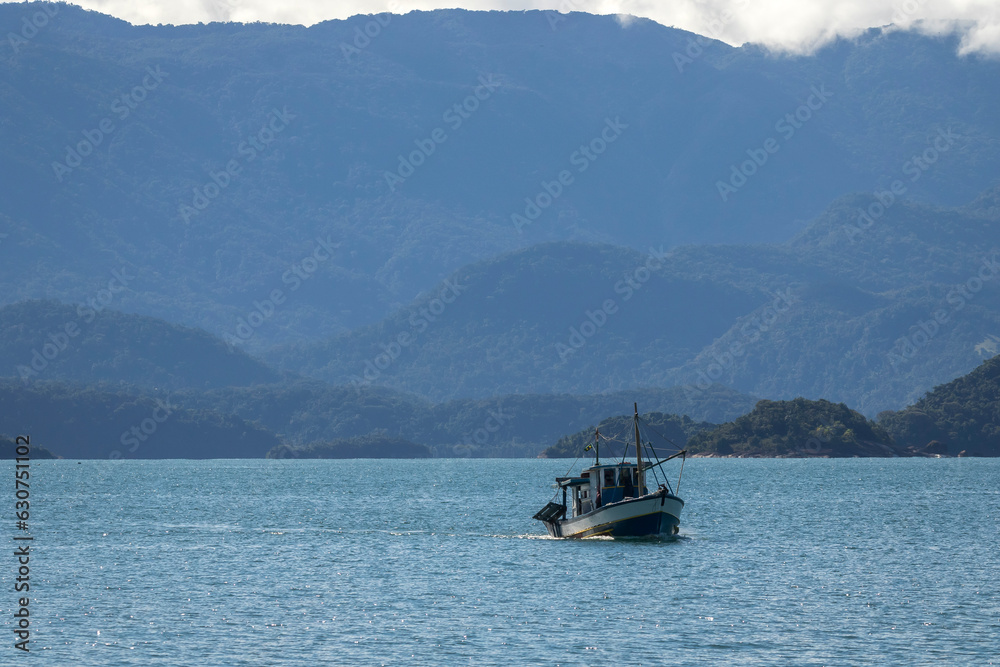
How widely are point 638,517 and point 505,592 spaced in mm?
21185

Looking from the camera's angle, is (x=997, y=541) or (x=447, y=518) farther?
(x=447, y=518)

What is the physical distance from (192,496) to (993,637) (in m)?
129

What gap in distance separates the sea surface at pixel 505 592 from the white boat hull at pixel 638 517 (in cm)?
93

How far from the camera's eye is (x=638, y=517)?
86.6 m

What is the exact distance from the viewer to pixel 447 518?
399ft

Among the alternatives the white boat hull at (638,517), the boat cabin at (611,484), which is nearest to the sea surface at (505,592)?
the white boat hull at (638,517)

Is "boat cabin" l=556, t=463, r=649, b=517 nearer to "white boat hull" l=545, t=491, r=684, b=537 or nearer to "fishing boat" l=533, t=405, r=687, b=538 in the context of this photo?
"fishing boat" l=533, t=405, r=687, b=538

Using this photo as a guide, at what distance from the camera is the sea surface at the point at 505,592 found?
170ft

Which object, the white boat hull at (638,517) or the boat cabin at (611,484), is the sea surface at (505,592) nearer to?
the white boat hull at (638,517)

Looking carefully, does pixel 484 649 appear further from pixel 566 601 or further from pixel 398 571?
pixel 398 571

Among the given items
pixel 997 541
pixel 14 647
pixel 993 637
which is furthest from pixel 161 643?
pixel 997 541

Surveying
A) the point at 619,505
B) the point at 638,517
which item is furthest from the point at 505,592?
the point at 638,517

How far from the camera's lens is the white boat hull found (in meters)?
86.0

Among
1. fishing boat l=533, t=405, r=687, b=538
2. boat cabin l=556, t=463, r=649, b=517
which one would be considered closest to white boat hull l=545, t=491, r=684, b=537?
fishing boat l=533, t=405, r=687, b=538
